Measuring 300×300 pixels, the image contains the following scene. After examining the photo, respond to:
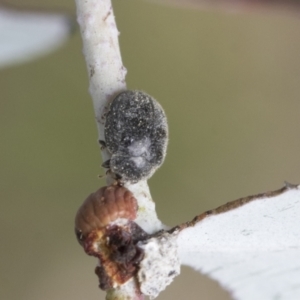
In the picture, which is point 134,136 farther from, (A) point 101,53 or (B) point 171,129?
(B) point 171,129

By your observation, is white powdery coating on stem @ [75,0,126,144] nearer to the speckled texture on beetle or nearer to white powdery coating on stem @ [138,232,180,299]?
the speckled texture on beetle

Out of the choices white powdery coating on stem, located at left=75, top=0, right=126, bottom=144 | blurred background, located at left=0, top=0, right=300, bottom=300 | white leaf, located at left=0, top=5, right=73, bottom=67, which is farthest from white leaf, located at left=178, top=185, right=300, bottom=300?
blurred background, located at left=0, top=0, right=300, bottom=300

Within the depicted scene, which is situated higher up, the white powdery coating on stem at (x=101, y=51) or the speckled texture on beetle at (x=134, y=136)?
the white powdery coating on stem at (x=101, y=51)

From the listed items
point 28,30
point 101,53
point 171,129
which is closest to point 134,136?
point 101,53

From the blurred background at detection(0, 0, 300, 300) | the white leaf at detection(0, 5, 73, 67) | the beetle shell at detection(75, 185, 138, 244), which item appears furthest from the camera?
the blurred background at detection(0, 0, 300, 300)

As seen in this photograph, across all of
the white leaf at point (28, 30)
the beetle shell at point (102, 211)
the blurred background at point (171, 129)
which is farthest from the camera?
the blurred background at point (171, 129)

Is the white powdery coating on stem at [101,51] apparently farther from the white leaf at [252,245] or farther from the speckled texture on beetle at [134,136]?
the white leaf at [252,245]

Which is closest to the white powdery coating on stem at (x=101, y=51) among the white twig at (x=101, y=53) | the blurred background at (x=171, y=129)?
the white twig at (x=101, y=53)

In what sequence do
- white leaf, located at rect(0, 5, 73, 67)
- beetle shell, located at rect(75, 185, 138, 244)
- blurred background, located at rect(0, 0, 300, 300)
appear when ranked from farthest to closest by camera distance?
blurred background, located at rect(0, 0, 300, 300)
white leaf, located at rect(0, 5, 73, 67)
beetle shell, located at rect(75, 185, 138, 244)
